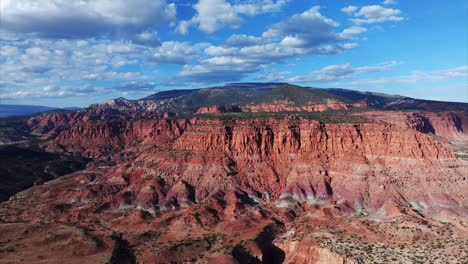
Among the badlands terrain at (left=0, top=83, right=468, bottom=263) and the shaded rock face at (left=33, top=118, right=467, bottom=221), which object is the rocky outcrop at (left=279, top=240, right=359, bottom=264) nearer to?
the badlands terrain at (left=0, top=83, right=468, bottom=263)

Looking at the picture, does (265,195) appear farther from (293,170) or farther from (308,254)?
(308,254)

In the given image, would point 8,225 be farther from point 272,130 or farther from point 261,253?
point 272,130

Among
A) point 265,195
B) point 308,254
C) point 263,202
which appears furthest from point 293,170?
point 308,254

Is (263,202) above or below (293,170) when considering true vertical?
below

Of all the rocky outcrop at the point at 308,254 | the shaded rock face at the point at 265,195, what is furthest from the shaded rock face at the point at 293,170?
the rocky outcrop at the point at 308,254

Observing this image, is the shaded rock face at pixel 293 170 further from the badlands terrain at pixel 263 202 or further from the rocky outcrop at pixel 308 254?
the rocky outcrop at pixel 308 254

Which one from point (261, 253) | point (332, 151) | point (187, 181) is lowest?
point (261, 253)

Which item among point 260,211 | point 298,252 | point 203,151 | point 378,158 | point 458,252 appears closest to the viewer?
point 458,252

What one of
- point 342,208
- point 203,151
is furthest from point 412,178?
point 203,151

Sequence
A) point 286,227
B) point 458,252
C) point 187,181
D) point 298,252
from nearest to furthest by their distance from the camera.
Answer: point 458,252
point 298,252
point 286,227
point 187,181
